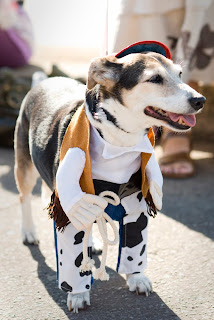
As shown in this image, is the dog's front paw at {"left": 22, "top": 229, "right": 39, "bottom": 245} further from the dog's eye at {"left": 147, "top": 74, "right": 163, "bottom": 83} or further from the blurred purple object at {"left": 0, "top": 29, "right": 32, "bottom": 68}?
the blurred purple object at {"left": 0, "top": 29, "right": 32, "bottom": 68}

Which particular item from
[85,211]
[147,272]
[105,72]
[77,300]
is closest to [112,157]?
[85,211]

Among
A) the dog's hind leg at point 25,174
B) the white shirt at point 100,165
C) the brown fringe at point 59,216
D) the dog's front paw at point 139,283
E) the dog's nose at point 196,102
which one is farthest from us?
the dog's hind leg at point 25,174

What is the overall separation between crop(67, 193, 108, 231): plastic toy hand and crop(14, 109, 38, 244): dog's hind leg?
880mm

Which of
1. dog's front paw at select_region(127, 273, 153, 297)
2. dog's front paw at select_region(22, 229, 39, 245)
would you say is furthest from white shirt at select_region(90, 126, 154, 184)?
dog's front paw at select_region(22, 229, 39, 245)

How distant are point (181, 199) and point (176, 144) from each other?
2.30ft

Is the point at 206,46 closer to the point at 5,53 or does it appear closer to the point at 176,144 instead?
the point at 176,144

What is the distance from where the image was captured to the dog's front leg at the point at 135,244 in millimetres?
2664

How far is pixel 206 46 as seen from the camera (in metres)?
4.30

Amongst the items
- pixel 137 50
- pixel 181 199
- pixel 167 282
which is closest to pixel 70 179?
pixel 137 50

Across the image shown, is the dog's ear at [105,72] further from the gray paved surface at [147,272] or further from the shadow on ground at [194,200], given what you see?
the shadow on ground at [194,200]

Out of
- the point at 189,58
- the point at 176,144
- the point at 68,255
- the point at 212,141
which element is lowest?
the point at 212,141

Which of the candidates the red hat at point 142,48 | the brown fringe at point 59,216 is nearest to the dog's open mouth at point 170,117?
the red hat at point 142,48

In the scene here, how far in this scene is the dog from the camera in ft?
7.45

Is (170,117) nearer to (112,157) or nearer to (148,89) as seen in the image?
(148,89)
